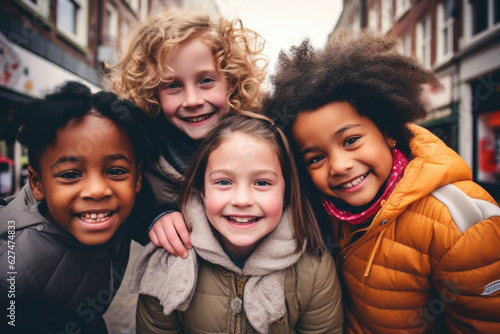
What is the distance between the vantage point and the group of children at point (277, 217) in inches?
51.6

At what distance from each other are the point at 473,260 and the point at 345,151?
0.72 m

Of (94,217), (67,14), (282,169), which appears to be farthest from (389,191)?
(67,14)

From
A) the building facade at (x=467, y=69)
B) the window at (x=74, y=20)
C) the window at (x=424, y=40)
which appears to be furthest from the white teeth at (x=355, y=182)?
the window at (x=424, y=40)

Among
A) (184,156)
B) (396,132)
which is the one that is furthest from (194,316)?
(396,132)

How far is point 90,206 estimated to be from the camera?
4.36 ft

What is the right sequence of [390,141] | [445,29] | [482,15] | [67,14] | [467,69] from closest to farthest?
[390,141] < [67,14] < [482,15] < [467,69] < [445,29]

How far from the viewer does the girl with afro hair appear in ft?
4.30

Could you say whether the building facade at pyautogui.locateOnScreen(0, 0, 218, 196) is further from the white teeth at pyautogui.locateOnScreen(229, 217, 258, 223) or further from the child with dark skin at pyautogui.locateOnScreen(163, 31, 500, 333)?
the white teeth at pyautogui.locateOnScreen(229, 217, 258, 223)

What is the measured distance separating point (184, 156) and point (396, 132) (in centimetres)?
129

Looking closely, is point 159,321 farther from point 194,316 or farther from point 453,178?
point 453,178

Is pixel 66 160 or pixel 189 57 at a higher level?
pixel 189 57

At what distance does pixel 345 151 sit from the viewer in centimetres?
142

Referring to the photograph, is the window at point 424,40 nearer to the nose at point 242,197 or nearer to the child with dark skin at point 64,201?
the nose at point 242,197

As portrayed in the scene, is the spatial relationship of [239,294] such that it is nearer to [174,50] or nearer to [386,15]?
[174,50]
